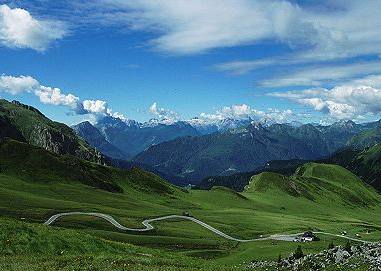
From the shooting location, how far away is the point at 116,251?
50.6m

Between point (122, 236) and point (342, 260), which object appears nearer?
point (342, 260)

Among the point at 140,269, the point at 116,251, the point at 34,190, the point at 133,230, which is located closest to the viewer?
the point at 140,269

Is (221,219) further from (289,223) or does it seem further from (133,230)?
(133,230)

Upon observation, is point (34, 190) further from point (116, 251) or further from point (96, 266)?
point (96, 266)

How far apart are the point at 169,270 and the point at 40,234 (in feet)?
67.3

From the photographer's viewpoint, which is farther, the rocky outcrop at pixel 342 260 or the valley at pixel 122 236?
the valley at pixel 122 236

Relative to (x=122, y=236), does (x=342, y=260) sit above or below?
above

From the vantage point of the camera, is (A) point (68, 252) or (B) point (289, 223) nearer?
(A) point (68, 252)

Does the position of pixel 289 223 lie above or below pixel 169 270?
below

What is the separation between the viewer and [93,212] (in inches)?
5974

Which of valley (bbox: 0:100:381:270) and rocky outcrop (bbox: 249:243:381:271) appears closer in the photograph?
rocky outcrop (bbox: 249:243:381:271)

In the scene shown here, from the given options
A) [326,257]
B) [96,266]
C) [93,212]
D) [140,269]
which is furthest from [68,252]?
[93,212]

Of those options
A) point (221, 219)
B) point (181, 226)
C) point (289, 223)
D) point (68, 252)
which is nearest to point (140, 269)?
point (68, 252)

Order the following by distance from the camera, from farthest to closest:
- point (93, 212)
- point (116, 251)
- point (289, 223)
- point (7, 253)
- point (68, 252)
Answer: point (289, 223)
point (93, 212)
point (116, 251)
point (68, 252)
point (7, 253)
